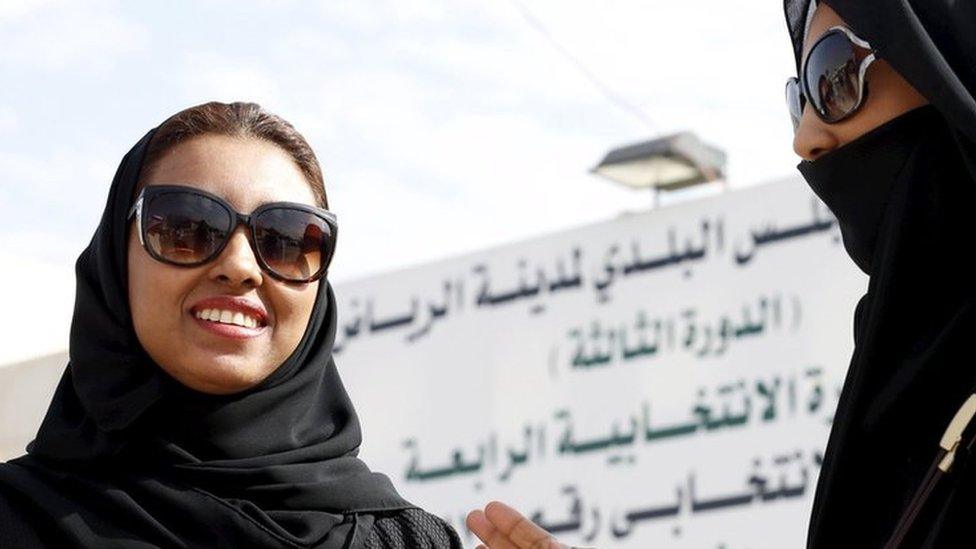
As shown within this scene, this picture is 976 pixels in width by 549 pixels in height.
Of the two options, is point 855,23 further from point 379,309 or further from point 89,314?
point 379,309

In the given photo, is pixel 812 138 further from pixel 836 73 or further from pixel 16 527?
pixel 16 527

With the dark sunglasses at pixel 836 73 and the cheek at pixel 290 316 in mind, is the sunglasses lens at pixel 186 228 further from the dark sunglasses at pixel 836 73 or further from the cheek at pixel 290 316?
the dark sunglasses at pixel 836 73

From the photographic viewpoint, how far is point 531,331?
6.46m

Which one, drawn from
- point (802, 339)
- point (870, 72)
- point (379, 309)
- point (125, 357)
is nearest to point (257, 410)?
point (125, 357)

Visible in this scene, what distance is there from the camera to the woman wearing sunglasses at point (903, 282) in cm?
138

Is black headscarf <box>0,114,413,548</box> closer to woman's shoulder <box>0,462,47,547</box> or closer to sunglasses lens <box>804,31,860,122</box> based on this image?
woman's shoulder <box>0,462,47,547</box>

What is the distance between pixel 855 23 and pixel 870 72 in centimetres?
5

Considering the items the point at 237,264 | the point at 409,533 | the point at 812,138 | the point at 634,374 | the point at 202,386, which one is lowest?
the point at 634,374

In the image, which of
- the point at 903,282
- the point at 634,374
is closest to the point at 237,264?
the point at 903,282

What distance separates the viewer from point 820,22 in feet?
5.44

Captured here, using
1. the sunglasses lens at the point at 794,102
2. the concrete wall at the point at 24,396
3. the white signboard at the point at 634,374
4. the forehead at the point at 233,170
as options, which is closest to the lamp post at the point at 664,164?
the white signboard at the point at 634,374

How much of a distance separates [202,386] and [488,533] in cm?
44

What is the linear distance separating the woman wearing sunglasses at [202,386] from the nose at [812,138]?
0.51 meters

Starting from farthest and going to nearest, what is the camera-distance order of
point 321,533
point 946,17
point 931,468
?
point 321,533
point 946,17
point 931,468
